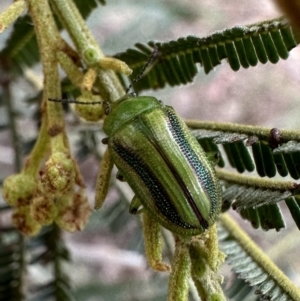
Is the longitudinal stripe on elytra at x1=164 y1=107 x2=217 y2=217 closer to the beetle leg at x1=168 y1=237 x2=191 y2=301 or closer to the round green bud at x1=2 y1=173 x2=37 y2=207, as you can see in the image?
the beetle leg at x1=168 y1=237 x2=191 y2=301

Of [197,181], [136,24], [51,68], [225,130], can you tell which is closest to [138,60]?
[51,68]

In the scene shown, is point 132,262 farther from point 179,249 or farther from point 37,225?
point 179,249

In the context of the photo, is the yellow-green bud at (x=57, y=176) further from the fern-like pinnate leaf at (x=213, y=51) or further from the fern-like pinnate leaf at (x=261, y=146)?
the fern-like pinnate leaf at (x=213, y=51)

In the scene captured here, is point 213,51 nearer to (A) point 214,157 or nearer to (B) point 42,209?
(A) point 214,157

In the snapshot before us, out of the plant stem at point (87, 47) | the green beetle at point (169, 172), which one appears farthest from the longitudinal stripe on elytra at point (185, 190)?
the plant stem at point (87, 47)

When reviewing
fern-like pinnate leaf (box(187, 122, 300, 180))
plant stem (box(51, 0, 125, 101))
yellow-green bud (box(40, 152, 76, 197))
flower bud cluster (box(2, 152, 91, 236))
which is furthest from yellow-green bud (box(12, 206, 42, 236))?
fern-like pinnate leaf (box(187, 122, 300, 180))

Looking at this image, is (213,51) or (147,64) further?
(147,64)

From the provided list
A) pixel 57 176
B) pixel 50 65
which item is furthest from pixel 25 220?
pixel 50 65
